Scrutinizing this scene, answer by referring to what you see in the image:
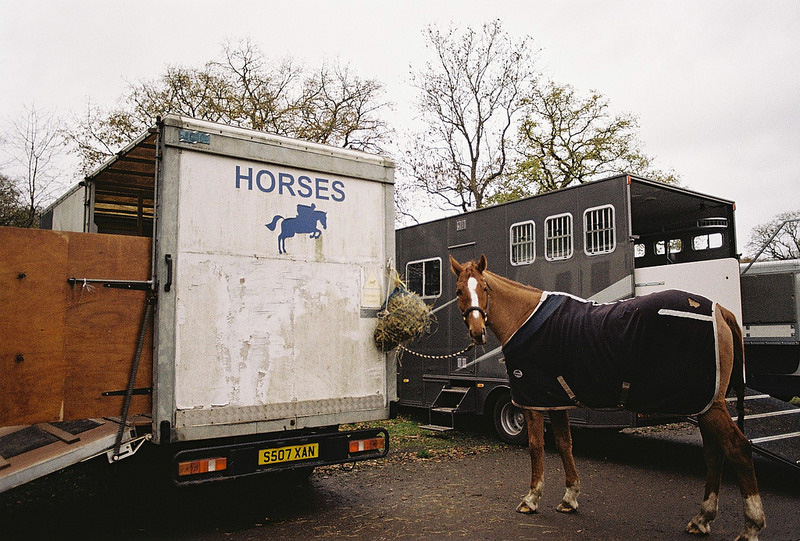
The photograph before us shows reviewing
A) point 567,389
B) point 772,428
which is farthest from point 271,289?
point 772,428

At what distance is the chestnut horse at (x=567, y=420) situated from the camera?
4.41 m

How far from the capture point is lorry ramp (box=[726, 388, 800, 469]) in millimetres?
5570

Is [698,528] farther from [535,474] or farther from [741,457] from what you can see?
[535,474]

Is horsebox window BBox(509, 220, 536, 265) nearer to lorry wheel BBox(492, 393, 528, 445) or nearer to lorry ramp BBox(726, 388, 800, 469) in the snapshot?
lorry wheel BBox(492, 393, 528, 445)

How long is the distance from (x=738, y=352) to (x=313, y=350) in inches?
136

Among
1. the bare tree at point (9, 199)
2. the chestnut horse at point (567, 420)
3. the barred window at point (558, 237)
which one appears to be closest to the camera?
the chestnut horse at point (567, 420)

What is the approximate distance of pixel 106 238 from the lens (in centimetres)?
430

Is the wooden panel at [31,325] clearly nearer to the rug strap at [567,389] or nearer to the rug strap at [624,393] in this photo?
the rug strap at [567,389]

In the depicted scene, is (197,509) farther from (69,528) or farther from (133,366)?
(133,366)

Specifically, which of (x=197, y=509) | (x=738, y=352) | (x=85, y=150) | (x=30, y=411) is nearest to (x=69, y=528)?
(x=197, y=509)

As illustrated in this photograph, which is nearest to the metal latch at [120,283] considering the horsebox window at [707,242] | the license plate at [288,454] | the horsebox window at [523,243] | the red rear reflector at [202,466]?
the red rear reflector at [202,466]

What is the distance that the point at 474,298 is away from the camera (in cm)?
548

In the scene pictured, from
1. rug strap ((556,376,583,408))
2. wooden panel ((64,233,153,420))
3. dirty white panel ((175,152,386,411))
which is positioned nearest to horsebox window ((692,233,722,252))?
rug strap ((556,376,583,408))

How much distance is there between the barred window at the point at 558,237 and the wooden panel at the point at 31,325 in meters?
5.71
